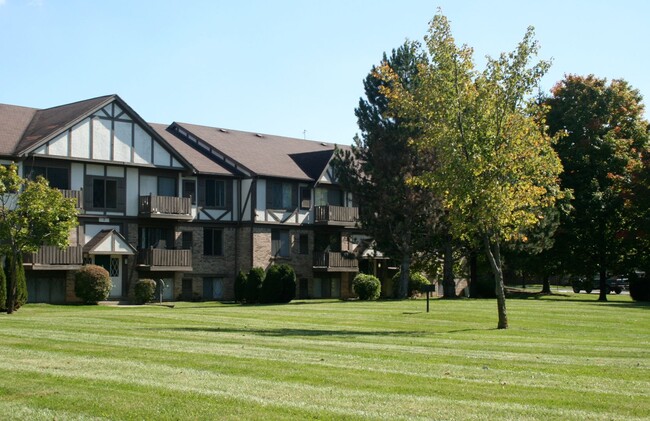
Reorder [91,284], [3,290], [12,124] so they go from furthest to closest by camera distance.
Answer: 1. [12,124]
2. [91,284]
3. [3,290]

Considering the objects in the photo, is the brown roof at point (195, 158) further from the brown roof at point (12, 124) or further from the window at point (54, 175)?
the brown roof at point (12, 124)

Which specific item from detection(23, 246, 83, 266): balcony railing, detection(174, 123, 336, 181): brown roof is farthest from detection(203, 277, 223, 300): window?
detection(23, 246, 83, 266): balcony railing

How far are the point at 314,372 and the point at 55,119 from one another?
36.1 m

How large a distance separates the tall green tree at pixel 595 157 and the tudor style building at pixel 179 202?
13584 millimetres

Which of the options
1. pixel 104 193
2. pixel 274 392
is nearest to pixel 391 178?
pixel 104 193

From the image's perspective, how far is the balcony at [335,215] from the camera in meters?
55.5

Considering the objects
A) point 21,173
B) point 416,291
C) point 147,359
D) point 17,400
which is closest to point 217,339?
point 147,359

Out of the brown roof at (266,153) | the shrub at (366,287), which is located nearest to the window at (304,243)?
the brown roof at (266,153)

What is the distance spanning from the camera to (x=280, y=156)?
57594 millimetres

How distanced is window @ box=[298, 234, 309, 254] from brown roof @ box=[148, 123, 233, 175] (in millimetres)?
6520

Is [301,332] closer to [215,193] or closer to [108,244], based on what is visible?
[108,244]

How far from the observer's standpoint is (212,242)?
52.5m

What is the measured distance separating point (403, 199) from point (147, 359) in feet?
110

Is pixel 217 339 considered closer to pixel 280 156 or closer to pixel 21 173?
pixel 21 173
